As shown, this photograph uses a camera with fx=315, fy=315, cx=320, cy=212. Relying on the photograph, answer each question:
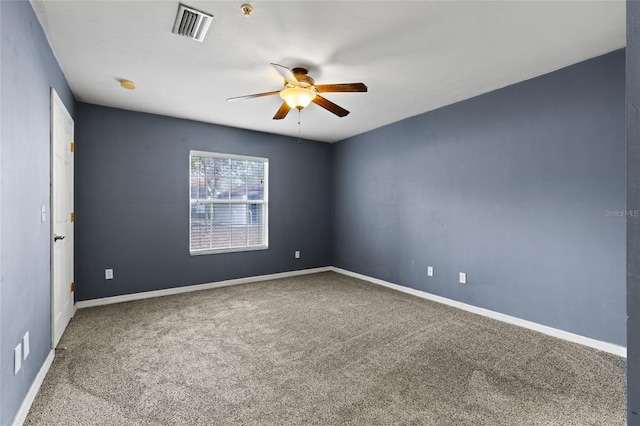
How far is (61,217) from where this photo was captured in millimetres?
3027

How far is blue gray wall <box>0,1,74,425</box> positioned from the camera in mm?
1612

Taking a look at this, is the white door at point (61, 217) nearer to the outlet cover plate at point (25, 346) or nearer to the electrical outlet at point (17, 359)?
the outlet cover plate at point (25, 346)

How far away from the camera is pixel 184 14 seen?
6.87 feet

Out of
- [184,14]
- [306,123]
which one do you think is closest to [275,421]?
[184,14]

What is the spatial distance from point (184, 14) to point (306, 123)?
8.80ft

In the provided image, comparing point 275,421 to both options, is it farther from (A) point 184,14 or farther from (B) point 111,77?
(B) point 111,77

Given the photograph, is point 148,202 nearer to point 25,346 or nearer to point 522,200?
point 25,346

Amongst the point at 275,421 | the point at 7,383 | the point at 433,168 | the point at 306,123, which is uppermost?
the point at 306,123

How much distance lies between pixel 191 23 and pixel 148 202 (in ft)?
9.15

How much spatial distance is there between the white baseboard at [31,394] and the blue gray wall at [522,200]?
390 centimetres

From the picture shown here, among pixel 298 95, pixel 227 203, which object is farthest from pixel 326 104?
pixel 227 203

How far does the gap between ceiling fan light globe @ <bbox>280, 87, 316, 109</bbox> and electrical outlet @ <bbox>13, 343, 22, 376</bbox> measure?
2.56 metres

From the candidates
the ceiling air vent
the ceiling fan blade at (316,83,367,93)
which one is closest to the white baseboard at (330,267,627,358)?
the ceiling fan blade at (316,83,367,93)

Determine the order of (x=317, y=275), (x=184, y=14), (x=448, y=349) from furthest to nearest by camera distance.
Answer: (x=317, y=275)
(x=448, y=349)
(x=184, y=14)
